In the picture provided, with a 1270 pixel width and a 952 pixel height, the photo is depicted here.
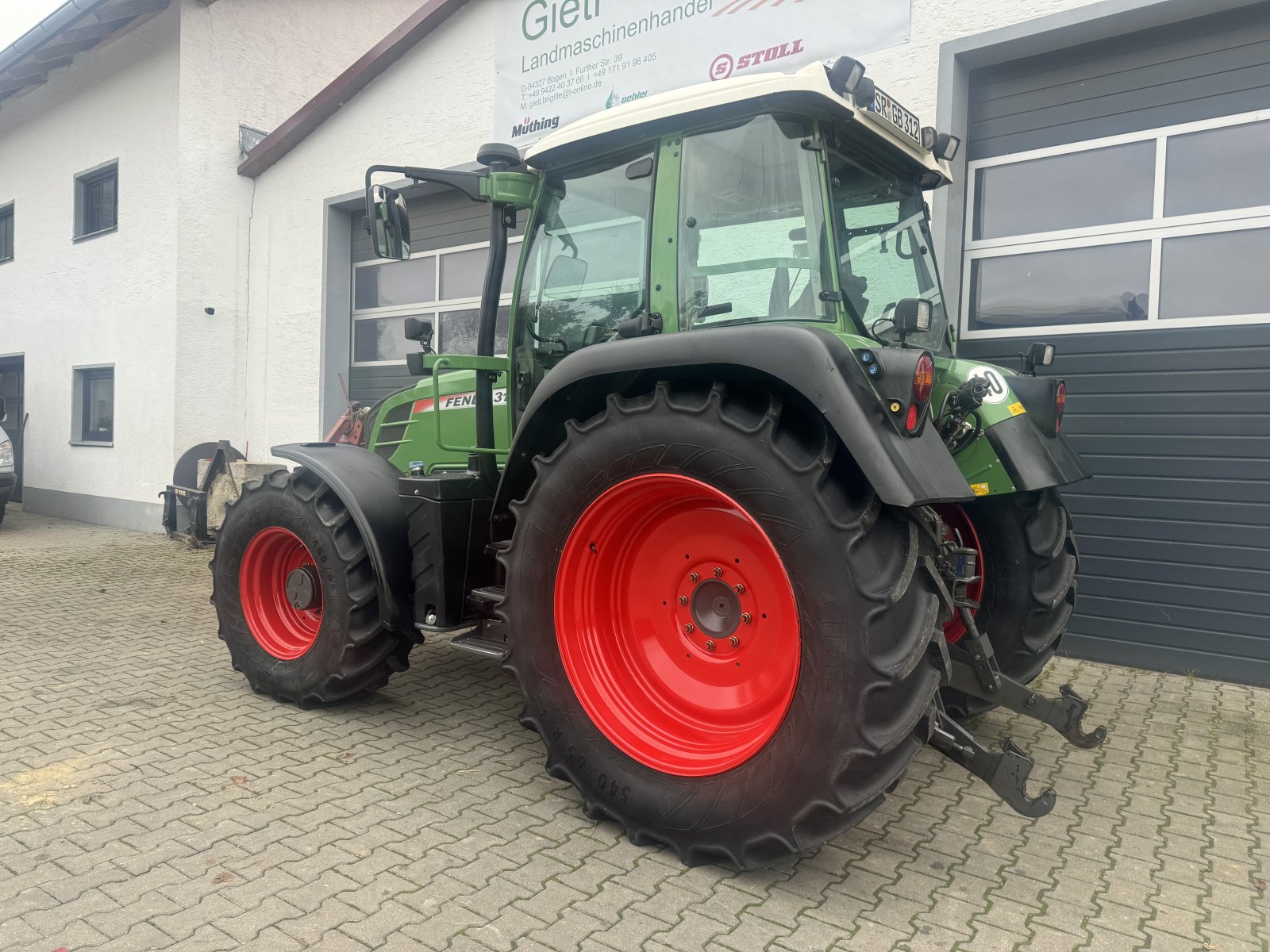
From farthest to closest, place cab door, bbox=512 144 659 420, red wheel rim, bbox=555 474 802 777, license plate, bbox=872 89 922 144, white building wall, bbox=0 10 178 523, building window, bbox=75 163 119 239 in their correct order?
building window, bbox=75 163 119 239 → white building wall, bbox=0 10 178 523 → cab door, bbox=512 144 659 420 → license plate, bbox=872 89 922 144 → red wheel rim, bbox=555 474 802 777

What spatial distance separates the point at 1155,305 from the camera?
5.20 m

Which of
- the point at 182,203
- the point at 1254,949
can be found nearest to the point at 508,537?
the point at 1254,949

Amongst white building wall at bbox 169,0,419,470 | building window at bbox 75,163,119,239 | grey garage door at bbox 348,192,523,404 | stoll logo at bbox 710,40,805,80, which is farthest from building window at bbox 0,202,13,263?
stoll logo at bbox 710,40,805,80

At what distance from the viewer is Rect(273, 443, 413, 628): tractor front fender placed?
12.0 ft

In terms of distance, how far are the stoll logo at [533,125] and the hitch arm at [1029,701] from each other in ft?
20.7

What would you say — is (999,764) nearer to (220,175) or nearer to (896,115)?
(896,115)

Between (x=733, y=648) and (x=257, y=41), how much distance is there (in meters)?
10.8

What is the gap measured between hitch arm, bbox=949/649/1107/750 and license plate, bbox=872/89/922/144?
191 cm

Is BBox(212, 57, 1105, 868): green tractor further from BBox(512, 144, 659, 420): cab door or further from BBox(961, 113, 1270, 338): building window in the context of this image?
BBox(961, 113, 1270, 338): building window

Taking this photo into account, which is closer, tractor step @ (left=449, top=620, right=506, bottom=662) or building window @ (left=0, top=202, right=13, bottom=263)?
tractor step @ (left=449, top=620, right=506, bottom=662)

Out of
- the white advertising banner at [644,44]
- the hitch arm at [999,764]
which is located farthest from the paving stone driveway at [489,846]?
the white advertising banner at [644,44]

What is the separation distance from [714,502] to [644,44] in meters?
5.63

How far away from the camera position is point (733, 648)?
2.81 meters

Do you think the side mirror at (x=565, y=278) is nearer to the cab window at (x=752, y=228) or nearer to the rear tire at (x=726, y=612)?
the cab window at (x=752, y=228)
